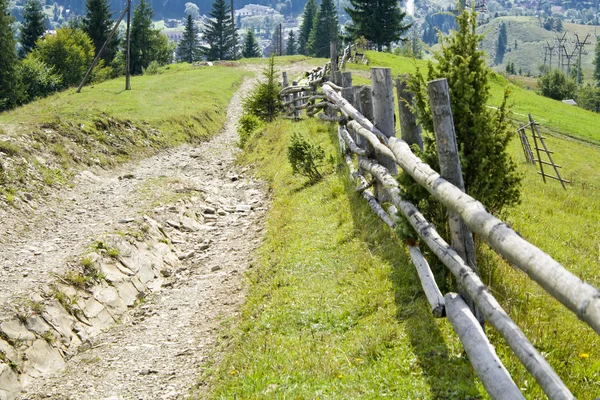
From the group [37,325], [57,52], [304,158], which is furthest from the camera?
[57,52]

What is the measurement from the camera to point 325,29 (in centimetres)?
7906

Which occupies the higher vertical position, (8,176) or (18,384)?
(8,176)

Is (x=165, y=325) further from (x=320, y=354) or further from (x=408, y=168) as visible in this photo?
(x=408, y=168)

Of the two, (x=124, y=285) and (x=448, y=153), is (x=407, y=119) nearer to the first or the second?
(x=448, y=153)

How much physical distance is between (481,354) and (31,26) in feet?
191

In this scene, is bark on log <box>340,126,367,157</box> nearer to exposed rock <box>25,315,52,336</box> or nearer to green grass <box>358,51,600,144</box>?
exposed rock <box>25,315,52,336</box>

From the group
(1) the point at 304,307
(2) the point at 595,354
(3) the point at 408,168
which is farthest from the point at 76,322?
(2) the point at 595,354

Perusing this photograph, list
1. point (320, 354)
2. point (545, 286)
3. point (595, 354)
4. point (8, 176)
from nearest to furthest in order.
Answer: point (545, 286) → point (595, 354) → point (320, 354) → point (8, 176)

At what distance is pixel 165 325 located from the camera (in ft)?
25.2

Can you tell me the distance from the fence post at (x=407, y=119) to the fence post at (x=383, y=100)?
4.46 ft

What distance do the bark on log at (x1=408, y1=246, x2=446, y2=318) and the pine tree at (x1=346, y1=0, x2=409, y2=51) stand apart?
49955 millimetres

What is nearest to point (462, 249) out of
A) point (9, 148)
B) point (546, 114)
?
point (9, 148)

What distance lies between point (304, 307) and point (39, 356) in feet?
10.9

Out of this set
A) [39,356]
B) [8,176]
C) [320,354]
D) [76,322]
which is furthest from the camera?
[8,176]
